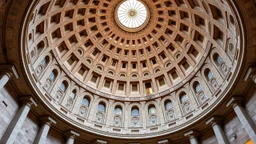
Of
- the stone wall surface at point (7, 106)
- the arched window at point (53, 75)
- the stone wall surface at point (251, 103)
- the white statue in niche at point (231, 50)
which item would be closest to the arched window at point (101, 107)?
the arched window at point (53, 75)

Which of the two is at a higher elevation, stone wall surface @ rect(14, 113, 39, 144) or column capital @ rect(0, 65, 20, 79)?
column capital @ rect(0, 65, 20, 79)

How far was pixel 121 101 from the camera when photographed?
30094 mm

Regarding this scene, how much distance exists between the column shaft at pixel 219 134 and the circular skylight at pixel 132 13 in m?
21.2

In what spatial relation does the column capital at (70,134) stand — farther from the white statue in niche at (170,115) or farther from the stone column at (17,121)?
the white statue in niche at (170,115)

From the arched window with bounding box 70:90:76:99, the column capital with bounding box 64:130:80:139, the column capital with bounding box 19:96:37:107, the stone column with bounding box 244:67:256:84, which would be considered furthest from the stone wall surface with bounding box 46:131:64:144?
the stone column with bounding box 244:67:256:84

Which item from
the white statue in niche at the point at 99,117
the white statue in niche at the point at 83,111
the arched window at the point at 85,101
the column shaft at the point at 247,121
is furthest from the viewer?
the arched window at the point at 85,101

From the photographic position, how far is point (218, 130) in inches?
798

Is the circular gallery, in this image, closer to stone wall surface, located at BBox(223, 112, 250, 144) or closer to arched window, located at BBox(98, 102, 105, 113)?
stone wall surface, located at BBox(223, 112, 250, 144)

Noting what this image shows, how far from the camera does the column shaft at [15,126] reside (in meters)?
16.4

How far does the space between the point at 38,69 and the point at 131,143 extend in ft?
46.1

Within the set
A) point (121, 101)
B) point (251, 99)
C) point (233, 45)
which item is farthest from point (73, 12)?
point (251, 99)

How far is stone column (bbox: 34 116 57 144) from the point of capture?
1999 cm

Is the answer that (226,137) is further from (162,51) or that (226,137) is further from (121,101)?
(162,51)

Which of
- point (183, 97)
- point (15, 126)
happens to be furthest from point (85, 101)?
point (183, 97)
